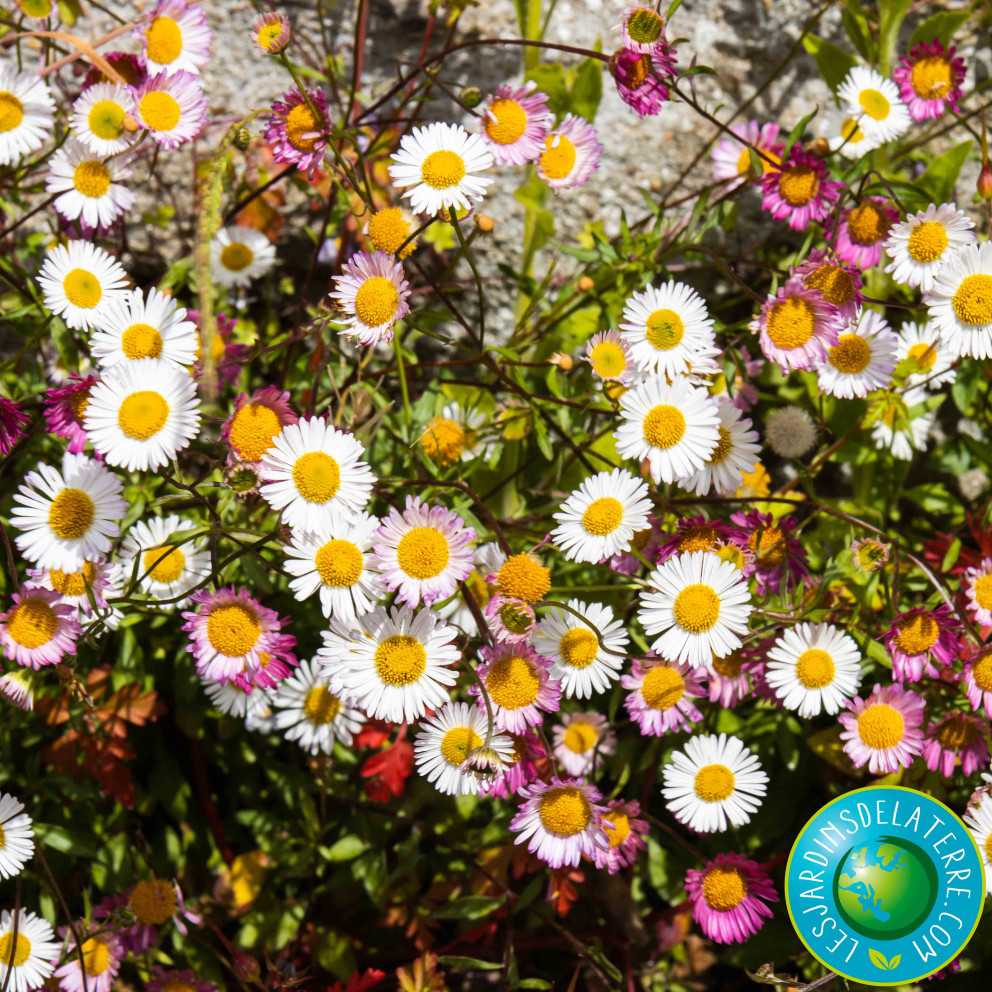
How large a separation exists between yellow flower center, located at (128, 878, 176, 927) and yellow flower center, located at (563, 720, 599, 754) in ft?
2.81

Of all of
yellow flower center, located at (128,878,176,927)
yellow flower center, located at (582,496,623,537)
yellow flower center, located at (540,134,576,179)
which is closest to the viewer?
yellow flower center, located at (582,496,623,537)

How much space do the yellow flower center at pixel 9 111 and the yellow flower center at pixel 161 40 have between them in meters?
0.28

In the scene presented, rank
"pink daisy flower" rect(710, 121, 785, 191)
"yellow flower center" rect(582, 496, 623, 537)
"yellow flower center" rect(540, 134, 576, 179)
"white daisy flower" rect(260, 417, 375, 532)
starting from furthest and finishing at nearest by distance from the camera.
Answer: "pink daisy flower" rect(710, 121, 785, 191) < "yellow flower center" rect(540, 134, 576, 179) < "yellow flower center" rect(582, 496, 623, 537) < "white daisy flower" rect(260, 417, 375, 532)

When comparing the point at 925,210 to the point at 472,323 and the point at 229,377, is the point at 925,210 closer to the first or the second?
the point at 472,323

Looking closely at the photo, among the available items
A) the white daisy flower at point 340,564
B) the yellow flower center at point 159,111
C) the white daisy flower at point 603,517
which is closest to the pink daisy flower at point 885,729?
the white daisy flower at point 603,517

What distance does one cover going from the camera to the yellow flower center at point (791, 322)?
1740 mm

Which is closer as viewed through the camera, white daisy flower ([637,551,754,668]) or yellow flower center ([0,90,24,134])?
white daisy flower ([637,551,754,668])

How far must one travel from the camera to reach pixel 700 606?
1624mm

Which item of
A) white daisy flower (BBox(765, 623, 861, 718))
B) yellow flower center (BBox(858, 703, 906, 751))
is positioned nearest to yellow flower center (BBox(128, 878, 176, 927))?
white daisy flower (BBox(765, 623, 861, 718))

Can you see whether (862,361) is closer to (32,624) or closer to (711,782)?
(711,782)

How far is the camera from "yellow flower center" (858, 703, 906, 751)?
170 centimetres

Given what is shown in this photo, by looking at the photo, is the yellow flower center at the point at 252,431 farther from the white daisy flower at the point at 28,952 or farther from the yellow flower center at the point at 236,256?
the white daisy flower at the point at 28,952

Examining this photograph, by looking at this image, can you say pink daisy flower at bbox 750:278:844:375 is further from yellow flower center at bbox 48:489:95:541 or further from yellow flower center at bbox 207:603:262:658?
yellow flower center at bbox 48:489:95:541

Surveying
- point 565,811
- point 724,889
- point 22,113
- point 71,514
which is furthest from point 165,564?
point 724,889
